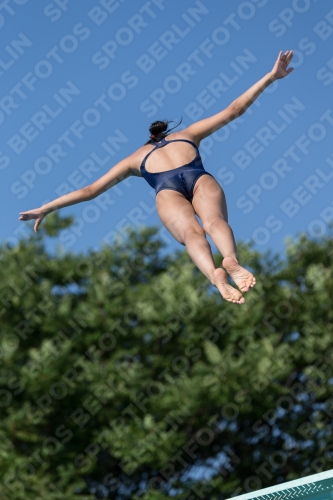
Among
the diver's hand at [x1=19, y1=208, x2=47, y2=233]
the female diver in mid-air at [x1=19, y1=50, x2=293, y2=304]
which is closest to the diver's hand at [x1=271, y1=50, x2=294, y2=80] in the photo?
the female diver in mid-air at [x1=19, y1=50, x2=293, y2=304]

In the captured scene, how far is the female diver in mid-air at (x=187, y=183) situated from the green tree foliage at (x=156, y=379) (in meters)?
9.36

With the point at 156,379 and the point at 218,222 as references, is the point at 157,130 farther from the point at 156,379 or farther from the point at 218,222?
the point at 156,379

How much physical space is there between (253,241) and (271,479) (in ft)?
16.2

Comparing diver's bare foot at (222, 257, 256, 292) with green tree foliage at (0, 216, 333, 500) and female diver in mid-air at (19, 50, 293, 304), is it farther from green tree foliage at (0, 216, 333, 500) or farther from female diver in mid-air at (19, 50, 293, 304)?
green tree foliage at (0, 216, 333, 500)

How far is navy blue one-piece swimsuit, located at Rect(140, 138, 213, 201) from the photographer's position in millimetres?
5910

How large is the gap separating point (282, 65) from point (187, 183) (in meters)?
1.10

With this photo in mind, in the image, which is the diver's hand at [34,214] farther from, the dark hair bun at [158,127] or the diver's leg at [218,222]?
the diver's leg at [218,222]

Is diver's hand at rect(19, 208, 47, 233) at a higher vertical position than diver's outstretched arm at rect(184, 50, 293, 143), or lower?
higher

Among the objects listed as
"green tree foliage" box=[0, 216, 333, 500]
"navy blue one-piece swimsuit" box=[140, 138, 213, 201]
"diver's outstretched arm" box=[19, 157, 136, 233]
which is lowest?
"green tree foliage" box=[0, 216, 333, 500]

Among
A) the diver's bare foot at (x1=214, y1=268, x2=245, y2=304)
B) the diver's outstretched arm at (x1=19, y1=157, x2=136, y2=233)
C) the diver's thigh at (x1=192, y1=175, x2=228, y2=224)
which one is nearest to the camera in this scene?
the diver's bare foot at (x1=214, y1=268, x2=245, y2=304)

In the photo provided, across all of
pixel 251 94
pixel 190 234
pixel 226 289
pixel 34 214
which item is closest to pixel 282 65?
pixel 251 94

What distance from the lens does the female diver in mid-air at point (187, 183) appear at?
5531 millimetres

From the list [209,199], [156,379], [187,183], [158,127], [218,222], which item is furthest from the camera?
[156,379]

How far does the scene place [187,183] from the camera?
5.91 m
